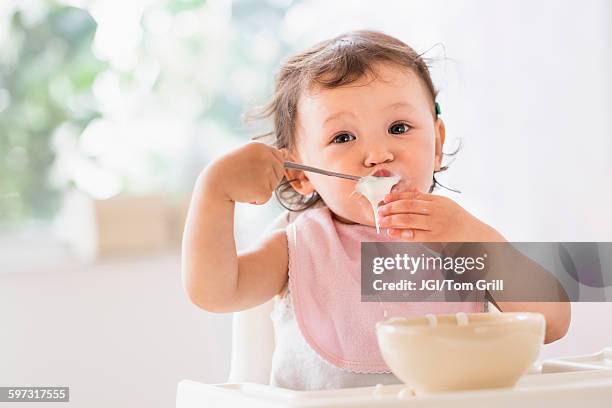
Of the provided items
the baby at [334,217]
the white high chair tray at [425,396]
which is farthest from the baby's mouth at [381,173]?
the white high chair tray at [425,396]

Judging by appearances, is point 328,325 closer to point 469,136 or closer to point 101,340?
point 469,136

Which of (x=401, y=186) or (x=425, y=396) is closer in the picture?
(x=425, y=396)

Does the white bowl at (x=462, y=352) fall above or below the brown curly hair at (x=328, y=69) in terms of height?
below

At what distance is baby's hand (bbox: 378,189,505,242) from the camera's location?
1.04 metres

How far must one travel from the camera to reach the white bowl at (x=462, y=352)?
704 mm

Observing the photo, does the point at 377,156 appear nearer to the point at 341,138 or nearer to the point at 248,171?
the point at 341,138

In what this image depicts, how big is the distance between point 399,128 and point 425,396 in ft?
1.77

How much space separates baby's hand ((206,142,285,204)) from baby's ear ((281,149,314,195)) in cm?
24

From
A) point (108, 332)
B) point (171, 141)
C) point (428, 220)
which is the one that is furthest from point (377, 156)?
point (171, 141)

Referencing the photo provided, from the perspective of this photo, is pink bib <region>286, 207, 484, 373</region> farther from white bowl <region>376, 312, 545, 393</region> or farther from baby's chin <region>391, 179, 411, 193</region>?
white bowl <region>376, 312, 545, 393</region>

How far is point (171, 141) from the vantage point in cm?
254

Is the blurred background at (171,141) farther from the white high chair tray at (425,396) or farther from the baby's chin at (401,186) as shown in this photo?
the white high chair tray at (425,396)

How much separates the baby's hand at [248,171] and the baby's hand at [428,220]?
0.15m

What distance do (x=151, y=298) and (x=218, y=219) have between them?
3.75 feet
